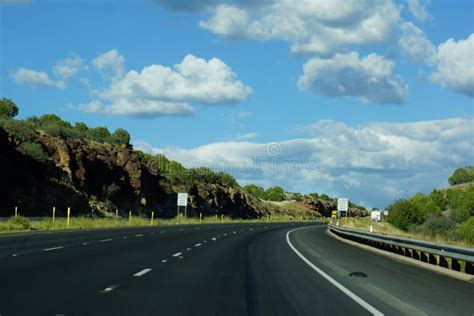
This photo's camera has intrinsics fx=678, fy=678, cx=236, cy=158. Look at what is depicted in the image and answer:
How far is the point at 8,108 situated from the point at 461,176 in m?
111

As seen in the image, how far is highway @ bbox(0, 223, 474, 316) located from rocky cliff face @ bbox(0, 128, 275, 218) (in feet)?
119

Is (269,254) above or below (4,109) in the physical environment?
below

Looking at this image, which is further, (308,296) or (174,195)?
(174,195)

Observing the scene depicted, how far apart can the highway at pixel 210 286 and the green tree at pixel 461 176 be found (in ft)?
485

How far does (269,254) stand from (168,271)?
926 cm

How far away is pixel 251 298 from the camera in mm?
12312

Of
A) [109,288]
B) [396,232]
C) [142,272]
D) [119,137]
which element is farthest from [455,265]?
[119,137]

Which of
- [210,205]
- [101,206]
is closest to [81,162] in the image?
[101,206]

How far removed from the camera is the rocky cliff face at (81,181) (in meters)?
57.8

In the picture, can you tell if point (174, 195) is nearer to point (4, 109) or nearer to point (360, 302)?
point (4, 109)

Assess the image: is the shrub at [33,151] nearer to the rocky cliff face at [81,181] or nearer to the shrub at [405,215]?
the rocky cliff face at [81,181]

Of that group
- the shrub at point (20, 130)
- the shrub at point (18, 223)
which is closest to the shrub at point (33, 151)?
the shrub at point (20, 130)

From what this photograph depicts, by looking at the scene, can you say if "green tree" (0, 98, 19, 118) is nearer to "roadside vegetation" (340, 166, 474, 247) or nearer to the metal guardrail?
"roadside vegetation" (340, 166, 474, 247)

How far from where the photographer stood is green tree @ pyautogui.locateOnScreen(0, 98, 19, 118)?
9138 centimetres
